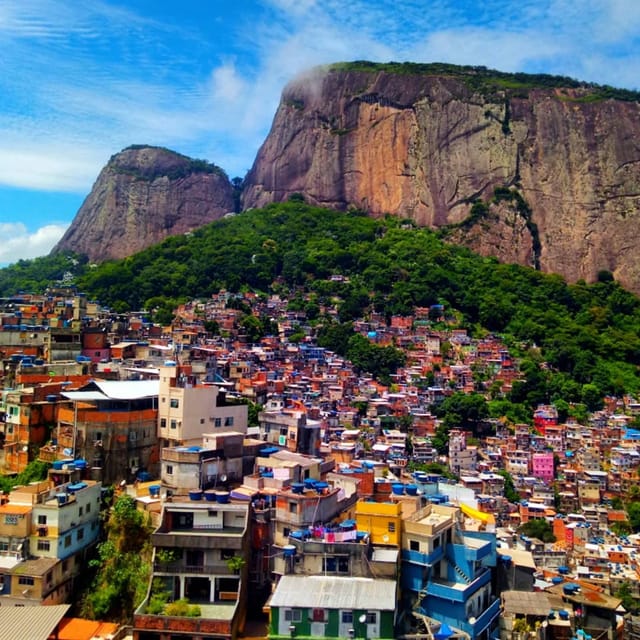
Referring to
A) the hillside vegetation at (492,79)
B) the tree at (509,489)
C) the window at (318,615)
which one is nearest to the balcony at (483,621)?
the window at (318,615)

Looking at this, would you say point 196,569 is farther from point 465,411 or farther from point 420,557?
point 465,411

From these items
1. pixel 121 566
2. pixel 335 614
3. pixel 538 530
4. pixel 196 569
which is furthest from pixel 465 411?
pixel 335 614

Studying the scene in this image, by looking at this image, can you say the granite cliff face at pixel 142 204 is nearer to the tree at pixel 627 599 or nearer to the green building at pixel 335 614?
the tree at pixel 627 599

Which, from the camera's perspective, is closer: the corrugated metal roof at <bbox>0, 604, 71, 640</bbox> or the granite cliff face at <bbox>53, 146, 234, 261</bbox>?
the corrugated metal roof at <bbox>0, 604, 71, 640</bbox>

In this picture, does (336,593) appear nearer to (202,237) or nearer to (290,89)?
(202,237)

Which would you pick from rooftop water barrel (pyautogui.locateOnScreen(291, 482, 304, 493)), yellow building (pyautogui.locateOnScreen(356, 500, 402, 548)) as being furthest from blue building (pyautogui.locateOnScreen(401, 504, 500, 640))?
rooftop water barrel (pyautogui.locateOnScreen(291, 482, 304, 493))

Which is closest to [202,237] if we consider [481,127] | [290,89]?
[290,89]

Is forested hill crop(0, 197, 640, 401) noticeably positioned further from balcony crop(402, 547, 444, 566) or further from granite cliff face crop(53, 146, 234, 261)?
balcony crop(402, 547, 444, 566)

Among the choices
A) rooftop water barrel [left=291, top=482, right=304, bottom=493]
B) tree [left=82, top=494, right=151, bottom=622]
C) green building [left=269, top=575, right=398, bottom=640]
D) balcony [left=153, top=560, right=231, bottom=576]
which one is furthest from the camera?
rooftop water barrel [left=291, top=482, right=304, bottom=493]
